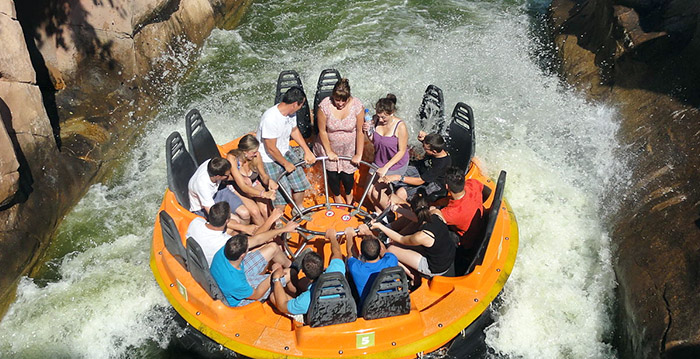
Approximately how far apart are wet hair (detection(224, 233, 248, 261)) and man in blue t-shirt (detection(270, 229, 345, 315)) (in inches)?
20.9

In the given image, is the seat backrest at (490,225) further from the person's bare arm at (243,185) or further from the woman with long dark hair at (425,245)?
the person's bare arm at (243,185)

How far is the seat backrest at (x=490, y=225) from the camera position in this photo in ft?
16.9

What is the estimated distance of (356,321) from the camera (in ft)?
16.1

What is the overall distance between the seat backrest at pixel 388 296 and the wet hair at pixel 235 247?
45.5 inches

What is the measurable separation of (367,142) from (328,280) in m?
2.58

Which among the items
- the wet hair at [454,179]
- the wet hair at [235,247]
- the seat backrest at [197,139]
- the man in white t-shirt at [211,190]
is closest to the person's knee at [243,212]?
the man in white t-shirt at [211,190]

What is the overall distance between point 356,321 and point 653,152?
15.4 feet

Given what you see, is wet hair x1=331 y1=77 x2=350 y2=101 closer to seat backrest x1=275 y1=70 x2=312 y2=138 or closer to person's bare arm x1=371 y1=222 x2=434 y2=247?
person's bare arm x1=371 y1=222 x2=434 y2=247

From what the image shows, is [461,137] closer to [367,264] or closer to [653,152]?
[367,264]

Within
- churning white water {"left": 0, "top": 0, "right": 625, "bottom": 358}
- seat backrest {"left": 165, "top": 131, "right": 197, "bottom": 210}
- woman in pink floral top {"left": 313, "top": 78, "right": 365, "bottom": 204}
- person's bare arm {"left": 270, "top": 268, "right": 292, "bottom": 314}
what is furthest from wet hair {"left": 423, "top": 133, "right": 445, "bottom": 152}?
seat backrest {"left": 165, "top": 131, "right": 197, "bottom": 210}

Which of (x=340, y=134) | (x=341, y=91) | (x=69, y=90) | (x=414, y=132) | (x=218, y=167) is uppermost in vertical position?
(x=341, y=91)

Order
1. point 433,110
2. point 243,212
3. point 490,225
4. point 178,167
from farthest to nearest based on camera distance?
point 433,110 < point 178,167 < point 243,212 < point 490,225

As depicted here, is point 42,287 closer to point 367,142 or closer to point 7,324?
point 7,324

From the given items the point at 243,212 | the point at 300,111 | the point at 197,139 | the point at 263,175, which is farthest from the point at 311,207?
the point at 300,111
